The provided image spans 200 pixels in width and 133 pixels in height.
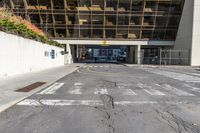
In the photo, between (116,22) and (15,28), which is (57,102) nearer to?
(15,28)

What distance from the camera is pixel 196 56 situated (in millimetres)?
49062

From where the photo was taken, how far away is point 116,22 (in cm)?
5428

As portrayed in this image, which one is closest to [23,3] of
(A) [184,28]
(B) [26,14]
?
(B) [26,14]

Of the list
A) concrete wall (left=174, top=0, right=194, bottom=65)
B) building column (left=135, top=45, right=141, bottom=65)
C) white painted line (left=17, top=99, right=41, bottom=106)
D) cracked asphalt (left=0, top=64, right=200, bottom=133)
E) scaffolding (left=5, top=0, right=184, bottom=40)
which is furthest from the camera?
building column (left=135, top=45, right=141, bottom=65)

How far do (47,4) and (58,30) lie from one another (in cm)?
519

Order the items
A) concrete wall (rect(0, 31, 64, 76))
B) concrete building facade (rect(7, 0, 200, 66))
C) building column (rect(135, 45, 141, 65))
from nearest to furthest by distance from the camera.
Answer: concrete wall (rect(0, 31, 64, 76))
concrete building facade (rect(7, 0, 200, 66))
building column (rect(135, 45, 141, 65))

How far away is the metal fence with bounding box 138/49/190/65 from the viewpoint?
51094 millimetres

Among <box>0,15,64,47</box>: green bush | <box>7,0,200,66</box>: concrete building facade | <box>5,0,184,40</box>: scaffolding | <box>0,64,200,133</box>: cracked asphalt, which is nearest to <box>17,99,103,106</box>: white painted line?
<box>0,64,200,133</box>: cracked asphalt

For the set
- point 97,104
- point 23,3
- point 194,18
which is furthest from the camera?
point 23,3

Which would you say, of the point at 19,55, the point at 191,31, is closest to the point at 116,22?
the point at 191,31

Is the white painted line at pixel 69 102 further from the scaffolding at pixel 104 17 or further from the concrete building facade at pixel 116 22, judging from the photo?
the scaffolding at pixel 104 17

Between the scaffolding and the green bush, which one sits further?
the scaffolding

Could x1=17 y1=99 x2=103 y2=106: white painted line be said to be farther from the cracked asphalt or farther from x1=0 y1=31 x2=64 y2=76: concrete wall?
x1=0 y1=31 x2=64 y2=76: concrete wall

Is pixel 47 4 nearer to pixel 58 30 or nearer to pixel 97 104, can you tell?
pixel 58 30
